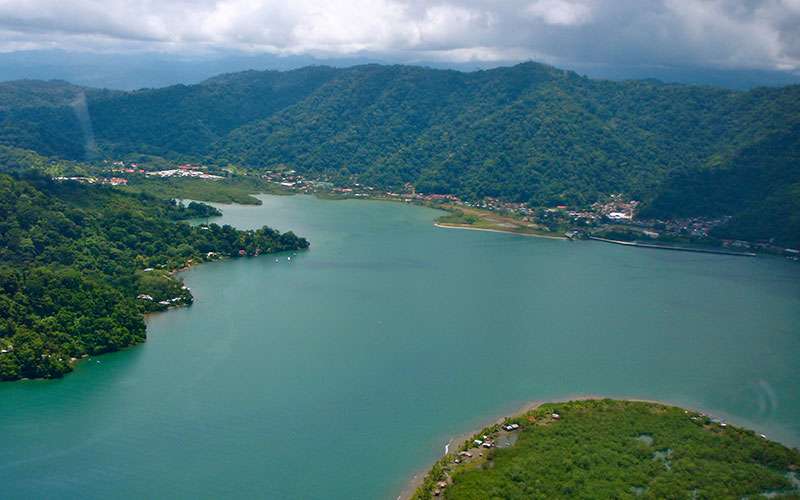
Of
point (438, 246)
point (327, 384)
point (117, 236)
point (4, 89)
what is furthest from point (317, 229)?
point (4, 89)

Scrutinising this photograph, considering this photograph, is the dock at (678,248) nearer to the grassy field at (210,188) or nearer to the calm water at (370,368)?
the calm water at (370,368)

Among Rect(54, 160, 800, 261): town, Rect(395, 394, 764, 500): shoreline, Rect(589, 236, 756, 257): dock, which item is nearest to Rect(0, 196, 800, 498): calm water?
Rect(395, 394, 764, 500): shoreline

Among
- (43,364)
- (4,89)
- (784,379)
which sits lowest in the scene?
(43,364)

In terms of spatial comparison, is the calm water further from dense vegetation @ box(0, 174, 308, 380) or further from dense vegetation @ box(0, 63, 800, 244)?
dense vegetation @ box(0, 63, 800, 244)

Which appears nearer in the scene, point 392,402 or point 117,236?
point 392,402

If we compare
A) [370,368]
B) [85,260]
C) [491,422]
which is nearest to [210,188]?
[85,260]

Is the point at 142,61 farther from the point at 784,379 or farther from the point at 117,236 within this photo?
the point at 784,379

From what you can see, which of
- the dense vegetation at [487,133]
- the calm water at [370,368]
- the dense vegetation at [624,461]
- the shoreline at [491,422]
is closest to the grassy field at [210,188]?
the dense vegetation at [487,133]
